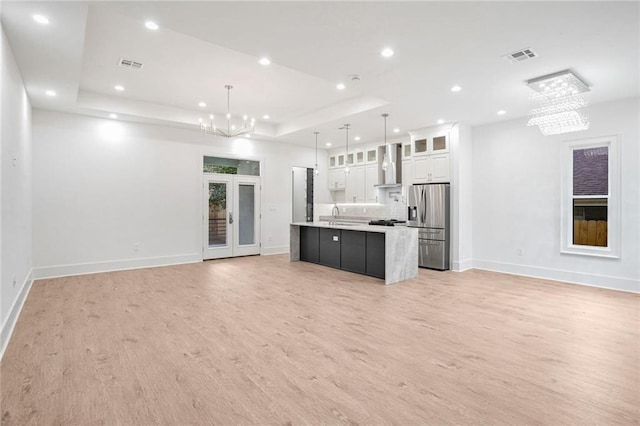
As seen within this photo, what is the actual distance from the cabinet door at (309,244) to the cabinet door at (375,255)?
5.31 feet

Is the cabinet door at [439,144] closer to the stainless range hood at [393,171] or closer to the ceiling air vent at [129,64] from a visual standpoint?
the stainless range hood at [393,171]

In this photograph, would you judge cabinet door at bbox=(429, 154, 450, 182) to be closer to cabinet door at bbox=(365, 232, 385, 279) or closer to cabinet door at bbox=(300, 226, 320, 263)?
cabinet door at bbox=(365, 232, 385, 279)

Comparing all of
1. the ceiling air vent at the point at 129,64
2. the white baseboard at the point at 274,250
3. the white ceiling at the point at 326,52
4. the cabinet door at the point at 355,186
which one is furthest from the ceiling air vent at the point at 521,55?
the white baseboard at the point at 274,250

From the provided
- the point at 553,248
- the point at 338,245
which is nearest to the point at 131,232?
the point at 338,245

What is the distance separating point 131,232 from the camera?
7.09 meters

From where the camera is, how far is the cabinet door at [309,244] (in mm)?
7668

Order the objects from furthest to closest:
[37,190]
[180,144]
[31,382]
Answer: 1. [180,144]
2. [37,190]
3. [31,382]

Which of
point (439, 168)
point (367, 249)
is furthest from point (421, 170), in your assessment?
point (367, 249)

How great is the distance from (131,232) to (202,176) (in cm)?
202

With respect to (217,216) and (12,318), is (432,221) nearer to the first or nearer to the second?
(217,216)

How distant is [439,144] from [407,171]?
3.17 feet

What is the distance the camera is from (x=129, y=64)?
4.87 meters

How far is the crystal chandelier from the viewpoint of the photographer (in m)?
4.43

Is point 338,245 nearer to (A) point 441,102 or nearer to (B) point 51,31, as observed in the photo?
(A) point 441,102
